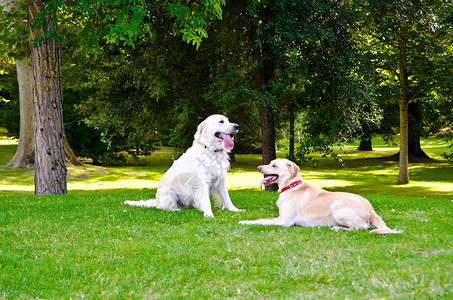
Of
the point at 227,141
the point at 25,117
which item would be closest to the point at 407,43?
the point at 227,141

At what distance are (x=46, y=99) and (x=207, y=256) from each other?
8087 millimetres

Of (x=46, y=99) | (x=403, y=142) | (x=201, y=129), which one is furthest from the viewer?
(x=403, y=142)

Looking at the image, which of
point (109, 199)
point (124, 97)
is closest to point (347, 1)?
point (124, 97)

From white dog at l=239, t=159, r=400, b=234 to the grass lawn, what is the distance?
30 cm

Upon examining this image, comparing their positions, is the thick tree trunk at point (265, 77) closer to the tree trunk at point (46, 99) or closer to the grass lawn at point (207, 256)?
the grass lawn at point (207, 256)

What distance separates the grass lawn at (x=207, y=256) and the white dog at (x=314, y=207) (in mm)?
303

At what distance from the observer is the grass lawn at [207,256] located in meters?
4.09

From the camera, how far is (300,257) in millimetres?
5117

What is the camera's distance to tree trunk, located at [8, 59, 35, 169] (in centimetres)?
2278

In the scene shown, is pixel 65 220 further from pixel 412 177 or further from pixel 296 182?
pixel 412 177

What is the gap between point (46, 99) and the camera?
11320 millimetres

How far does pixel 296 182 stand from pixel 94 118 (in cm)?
1281

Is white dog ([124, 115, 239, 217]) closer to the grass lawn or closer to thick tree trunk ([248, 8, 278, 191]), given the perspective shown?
the grass lawn

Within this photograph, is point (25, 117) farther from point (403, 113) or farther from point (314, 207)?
point (314, 207)
